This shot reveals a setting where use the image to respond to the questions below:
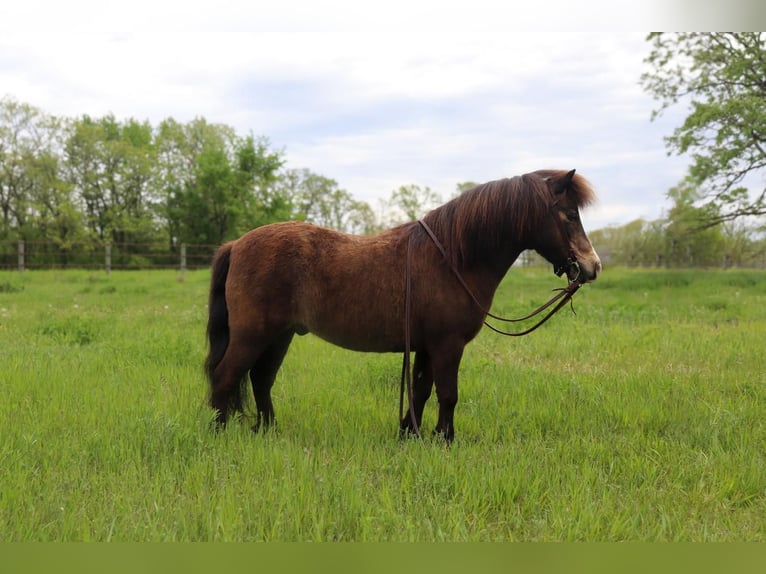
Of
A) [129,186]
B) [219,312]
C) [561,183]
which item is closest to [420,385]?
[219,312]

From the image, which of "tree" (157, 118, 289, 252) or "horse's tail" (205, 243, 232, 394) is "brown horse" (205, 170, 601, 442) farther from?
"tree" (157, 118, 289, 252)

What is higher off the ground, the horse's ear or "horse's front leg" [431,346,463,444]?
the horse's ear

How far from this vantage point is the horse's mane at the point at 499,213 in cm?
377

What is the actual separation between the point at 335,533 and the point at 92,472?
5.63 feet

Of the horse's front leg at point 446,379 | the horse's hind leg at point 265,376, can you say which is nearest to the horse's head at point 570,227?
the horse's front leg at point 446,379

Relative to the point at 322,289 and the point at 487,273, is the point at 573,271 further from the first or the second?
the point at 322,289

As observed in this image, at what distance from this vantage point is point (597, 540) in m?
2.56

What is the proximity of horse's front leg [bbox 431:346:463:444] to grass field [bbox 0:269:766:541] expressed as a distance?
0.26 metres

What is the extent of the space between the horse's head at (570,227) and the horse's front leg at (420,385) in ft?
4.40

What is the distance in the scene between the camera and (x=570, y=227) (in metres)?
3.75

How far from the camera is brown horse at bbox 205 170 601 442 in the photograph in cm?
379

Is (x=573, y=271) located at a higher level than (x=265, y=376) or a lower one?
higher

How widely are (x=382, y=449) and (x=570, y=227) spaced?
7.07 feet

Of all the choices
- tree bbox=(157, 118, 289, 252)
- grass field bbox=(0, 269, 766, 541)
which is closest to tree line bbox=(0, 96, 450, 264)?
tree bbox=(157, 118, 289, 252)
